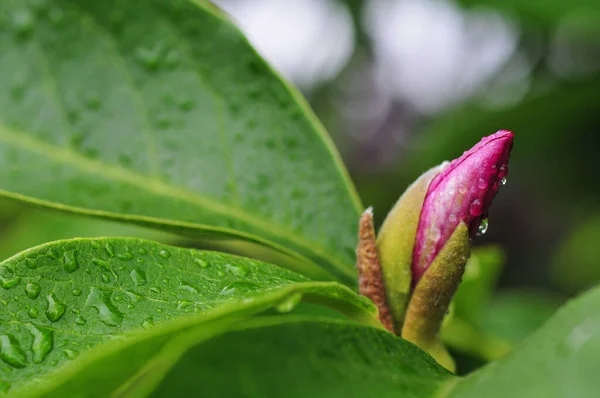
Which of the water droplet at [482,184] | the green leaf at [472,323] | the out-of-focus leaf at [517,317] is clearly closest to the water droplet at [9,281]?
the water droplet at [482,184]

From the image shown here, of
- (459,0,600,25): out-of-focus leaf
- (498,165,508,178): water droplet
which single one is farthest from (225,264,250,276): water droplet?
(459,0,600,25): out-of-focus leaf

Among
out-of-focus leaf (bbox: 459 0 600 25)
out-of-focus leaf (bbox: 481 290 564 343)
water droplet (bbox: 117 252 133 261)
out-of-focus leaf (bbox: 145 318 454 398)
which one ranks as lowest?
out-of-focus leaf (bbox: 481 290 564 343)

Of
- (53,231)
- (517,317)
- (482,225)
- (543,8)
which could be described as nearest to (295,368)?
(482,225)

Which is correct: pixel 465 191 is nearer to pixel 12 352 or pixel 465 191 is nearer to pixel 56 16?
pixel 12 352

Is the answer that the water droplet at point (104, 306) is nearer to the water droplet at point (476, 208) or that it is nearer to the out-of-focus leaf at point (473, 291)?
the water droplet at point (476, 208)

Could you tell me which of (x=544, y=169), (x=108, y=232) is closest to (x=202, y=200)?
(x=108, y=232)

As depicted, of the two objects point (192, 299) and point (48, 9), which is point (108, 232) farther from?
point (192, 299)

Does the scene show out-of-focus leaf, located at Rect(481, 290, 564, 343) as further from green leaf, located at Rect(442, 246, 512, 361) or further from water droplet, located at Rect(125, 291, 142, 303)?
water droplet, located at Rect(125, 291, 142, 303)
